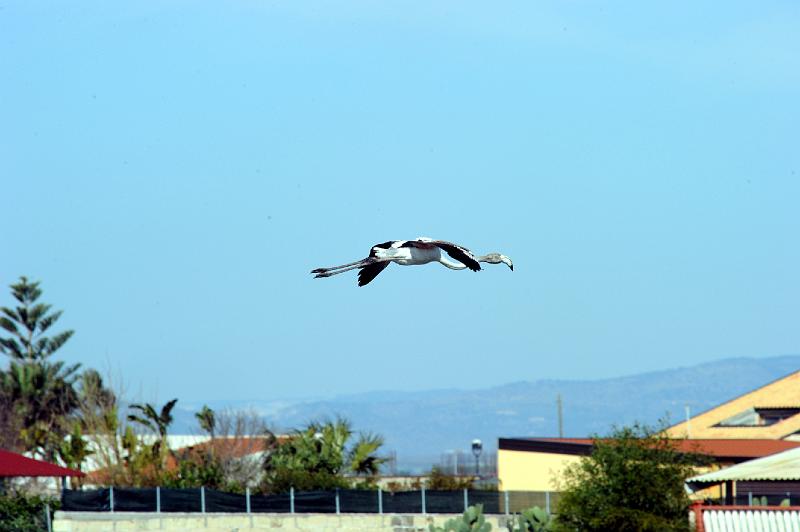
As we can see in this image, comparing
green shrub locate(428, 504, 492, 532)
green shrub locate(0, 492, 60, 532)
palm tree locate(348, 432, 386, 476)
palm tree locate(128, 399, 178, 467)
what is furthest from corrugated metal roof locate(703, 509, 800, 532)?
palm tree locate(128, 399, 178, 467)

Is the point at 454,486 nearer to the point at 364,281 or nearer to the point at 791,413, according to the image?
the point at 791,413

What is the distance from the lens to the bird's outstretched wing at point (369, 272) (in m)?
18.0

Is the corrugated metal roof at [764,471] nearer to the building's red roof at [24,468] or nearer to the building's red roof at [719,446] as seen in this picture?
the building's red roof at [719,446]

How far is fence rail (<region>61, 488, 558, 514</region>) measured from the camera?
1635 inches

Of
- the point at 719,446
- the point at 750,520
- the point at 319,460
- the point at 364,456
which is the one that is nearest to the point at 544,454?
the point at 719,446

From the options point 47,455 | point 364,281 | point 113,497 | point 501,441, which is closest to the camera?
point 364,281

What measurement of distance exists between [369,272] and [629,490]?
56.3 ft

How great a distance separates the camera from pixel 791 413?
194ft

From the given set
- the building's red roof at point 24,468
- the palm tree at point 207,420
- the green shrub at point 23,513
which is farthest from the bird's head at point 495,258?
the palm tree at point 207,420

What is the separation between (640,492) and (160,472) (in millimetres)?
18776

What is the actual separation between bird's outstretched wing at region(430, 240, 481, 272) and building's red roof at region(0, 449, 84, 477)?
2078 cm

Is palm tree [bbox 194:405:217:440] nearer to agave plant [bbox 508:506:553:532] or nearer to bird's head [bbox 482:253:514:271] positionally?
agave plant [bbox 508:506:553:532]

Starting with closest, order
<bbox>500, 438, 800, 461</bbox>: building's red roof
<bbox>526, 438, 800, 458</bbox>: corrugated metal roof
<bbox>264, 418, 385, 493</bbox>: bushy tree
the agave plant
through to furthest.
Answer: the agave plant → <bbox>264, 418, 385, 493</bbox>: bushy tree → <bbox>526, 438, 800, 458</bbox>: corrugated metal roof → <bbox>500, 438, 800, 461</bbox>: building's red roof

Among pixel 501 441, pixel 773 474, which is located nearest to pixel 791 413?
pixel 501 441
